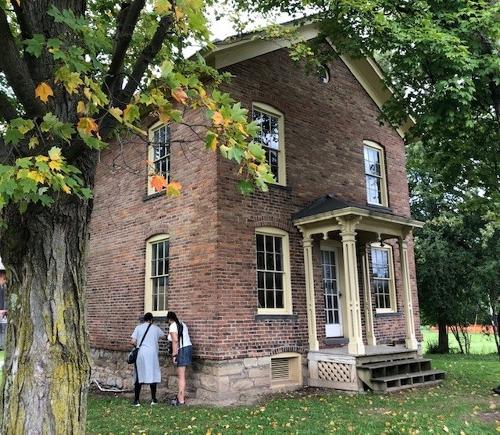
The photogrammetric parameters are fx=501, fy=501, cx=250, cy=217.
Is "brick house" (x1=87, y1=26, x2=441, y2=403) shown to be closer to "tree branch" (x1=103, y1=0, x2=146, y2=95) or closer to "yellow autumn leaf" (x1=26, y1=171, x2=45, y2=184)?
"tree branch" (x1=103, y1=0, x2=146, y2=95)

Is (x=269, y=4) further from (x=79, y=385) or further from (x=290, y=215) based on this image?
(x=79, y=385)

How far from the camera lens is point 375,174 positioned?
14.4 metres

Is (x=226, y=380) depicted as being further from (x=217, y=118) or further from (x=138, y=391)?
(x=217, y=118)

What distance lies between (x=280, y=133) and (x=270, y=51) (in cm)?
201

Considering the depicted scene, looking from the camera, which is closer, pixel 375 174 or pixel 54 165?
pixel 54 165

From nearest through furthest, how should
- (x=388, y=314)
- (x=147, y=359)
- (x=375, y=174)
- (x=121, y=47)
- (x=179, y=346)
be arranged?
(x=121, y=47)
(x=179, y=346)
(x=147, y=359)
(x=388, y=314)
(x=375, y=174)

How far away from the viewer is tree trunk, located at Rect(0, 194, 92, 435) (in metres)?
4.36

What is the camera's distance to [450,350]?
22562 millimetres

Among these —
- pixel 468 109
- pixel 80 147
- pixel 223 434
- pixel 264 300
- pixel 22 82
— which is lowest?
pixel 223 434

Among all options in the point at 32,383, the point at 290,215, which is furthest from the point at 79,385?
the point at 290,215

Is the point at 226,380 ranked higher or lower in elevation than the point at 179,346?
lower

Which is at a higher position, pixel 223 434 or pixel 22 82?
pixel 22 82

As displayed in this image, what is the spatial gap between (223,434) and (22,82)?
5.09 metres

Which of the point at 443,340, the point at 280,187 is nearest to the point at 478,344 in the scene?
the point at 443,340
